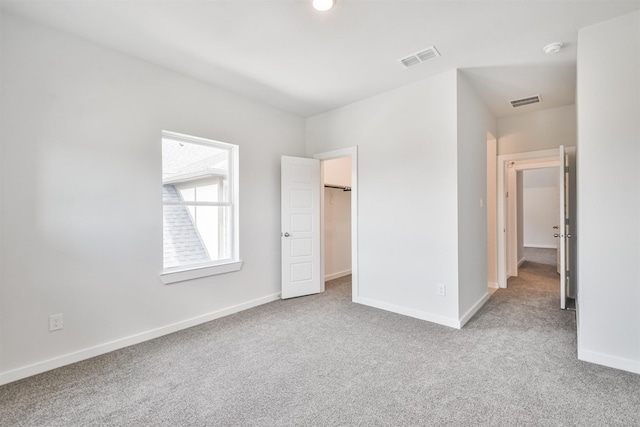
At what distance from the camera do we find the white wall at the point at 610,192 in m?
2.14

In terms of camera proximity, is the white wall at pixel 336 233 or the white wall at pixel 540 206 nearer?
the white wall at pixel 336 233

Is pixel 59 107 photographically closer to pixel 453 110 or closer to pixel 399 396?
pixel 399 396

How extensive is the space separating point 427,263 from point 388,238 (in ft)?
1.80

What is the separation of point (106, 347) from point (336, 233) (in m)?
3.61

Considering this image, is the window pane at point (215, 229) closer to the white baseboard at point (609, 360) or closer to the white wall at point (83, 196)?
the white wall at point (83, 196)

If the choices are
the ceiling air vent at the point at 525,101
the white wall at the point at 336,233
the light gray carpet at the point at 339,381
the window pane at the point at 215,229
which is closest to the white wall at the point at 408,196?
the light gray carpet at the point at 339,381

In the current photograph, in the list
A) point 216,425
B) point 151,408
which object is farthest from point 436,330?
point 151,408

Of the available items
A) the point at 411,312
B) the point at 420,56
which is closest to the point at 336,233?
the point at 411,312

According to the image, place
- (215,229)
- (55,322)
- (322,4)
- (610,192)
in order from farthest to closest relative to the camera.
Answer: (215,229) < (55,322) < (610,192) < (322,4)

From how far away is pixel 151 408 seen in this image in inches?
71.5

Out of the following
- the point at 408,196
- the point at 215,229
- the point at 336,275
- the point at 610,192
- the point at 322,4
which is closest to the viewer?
the point at 322,4

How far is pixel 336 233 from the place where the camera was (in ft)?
17.4

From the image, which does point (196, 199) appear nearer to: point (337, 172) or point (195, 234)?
point (195, 234)

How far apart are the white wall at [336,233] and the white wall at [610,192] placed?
135 inches
